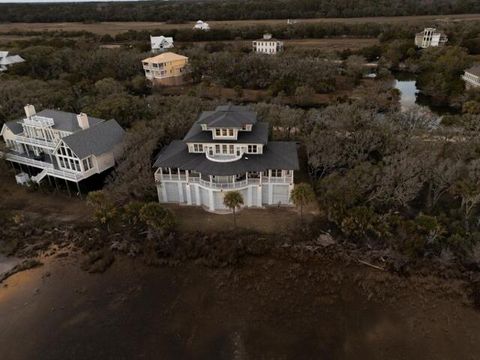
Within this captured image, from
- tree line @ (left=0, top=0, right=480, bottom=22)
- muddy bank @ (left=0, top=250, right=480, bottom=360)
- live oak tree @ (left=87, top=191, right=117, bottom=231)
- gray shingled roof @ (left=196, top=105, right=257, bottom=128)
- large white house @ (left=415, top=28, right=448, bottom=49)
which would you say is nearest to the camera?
muddy bank @ (left=0, top=250, right=480, bottom=360)

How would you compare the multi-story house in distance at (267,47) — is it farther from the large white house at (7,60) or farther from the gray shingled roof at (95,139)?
the gray shingled roof at (95,139)

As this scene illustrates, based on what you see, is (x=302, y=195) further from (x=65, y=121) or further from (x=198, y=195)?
(x=65, y=121)

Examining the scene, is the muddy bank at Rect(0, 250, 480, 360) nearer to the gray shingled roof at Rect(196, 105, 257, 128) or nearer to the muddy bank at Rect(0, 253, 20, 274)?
the muddy bank at Rect(0, 253, 20, 274)

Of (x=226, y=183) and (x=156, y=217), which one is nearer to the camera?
(x=156, y=217)

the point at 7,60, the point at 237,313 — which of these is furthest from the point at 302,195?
the point at 7,60

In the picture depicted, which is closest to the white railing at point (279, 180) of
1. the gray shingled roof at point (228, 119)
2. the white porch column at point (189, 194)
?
the gray shingled roof at point (228, 119)

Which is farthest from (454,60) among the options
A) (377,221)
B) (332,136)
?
(377,221)

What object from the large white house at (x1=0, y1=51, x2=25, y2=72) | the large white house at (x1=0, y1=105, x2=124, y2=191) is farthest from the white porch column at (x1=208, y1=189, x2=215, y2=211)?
the large white house at (x1=0, y1=51, x2=25, y2=72)
